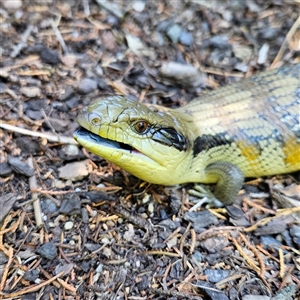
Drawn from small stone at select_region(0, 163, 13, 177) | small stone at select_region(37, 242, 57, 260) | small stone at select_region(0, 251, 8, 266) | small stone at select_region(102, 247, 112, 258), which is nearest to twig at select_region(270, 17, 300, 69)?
small stone at select_region(102, 247, 112, 258)

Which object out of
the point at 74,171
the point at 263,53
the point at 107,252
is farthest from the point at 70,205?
the point at 263,53

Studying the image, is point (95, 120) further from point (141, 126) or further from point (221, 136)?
point (221, 136)

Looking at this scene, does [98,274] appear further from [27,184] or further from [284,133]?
[284,133]

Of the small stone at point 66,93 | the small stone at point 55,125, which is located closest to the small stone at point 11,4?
the small stone at point 66,93

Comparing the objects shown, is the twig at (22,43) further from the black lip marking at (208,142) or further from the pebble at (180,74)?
the black lip marking at (208,142)

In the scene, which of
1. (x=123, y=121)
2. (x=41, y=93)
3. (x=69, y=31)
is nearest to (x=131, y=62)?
(x=69, y=31)

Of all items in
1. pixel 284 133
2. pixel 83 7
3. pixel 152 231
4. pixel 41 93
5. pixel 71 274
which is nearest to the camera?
pixel 71 274
